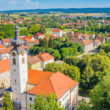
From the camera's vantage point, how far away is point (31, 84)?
3503cm

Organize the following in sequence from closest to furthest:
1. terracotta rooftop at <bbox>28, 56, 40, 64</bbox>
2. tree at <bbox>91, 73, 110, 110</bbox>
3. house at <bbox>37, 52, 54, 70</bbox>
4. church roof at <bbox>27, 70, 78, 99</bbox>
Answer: tree at <bbox>91, 73, 110, 110</bbox> → church roof at <bbox>27, 70, 78, 99</bbox> → terracotta rooftop at <bbox>28, 56, 40, 64</bbox> → house at <bbox>37, 52, 54, 70</bbox>

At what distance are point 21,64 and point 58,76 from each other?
7.62 meters

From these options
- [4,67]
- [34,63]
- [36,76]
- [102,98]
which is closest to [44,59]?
[34,63]

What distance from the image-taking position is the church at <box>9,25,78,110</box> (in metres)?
31.2

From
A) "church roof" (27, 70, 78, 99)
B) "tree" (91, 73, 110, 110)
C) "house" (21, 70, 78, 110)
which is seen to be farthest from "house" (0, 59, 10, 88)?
"tree" (91, 73, 110, 110)

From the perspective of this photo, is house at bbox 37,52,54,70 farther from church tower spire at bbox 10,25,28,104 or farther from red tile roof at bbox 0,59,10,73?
church tower spire at bbox 10,25,28,104

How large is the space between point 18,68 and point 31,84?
4.64 m

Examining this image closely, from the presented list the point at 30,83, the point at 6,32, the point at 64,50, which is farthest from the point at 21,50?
the point at 6,32

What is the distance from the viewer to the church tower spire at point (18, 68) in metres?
31.9

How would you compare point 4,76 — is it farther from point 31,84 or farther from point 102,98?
point 102,98

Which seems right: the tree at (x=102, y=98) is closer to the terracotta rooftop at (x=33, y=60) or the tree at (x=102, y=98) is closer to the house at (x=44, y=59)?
the terracotta rooftop at (x=33, y=60)

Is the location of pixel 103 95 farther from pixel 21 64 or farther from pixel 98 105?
pixel 21 64

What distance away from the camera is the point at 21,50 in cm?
3225

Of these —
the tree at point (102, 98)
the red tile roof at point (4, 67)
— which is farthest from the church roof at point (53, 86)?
the red tile roof at point (4, 67)
